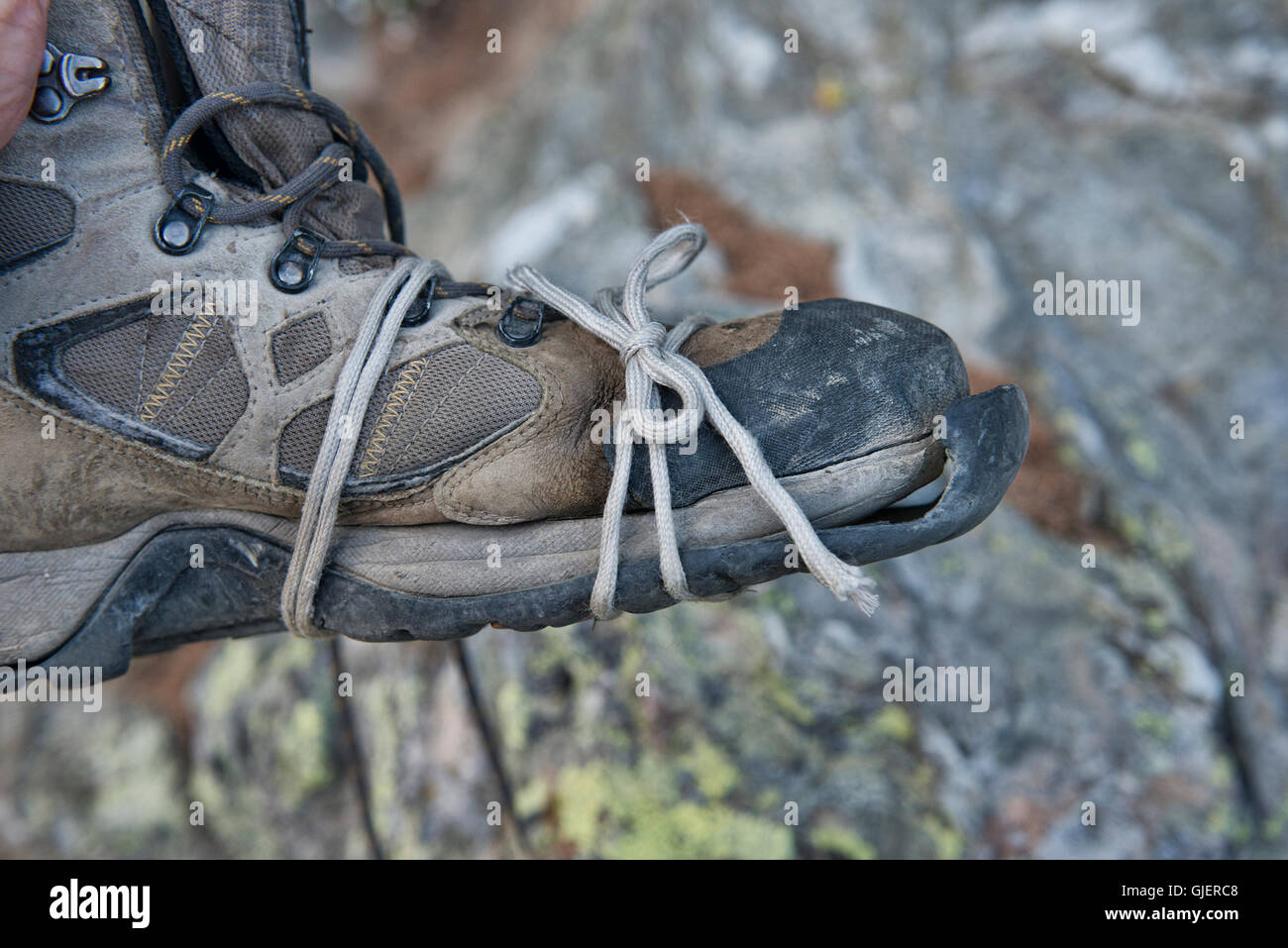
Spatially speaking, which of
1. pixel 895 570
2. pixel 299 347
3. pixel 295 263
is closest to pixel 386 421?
pixel 299 347

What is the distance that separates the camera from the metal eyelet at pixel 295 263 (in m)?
1.27

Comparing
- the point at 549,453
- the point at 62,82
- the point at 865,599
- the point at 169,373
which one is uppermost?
the point at 62,82

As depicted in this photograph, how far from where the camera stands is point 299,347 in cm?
127

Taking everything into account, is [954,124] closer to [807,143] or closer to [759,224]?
[807,143]

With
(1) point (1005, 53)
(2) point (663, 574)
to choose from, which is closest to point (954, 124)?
(1) point (1005, 53)

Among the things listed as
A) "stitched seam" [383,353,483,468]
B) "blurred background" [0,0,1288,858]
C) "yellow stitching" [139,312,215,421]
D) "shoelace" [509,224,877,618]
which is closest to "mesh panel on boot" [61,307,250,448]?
"yellow stitching" [139,312,215,421]

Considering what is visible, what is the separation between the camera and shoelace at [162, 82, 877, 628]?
1.17 m

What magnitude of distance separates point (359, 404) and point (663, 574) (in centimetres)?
48

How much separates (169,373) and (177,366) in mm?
15

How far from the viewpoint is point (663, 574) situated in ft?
3.87

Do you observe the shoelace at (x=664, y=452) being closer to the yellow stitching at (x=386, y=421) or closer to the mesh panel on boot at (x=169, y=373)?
the yellow stitching at (x=386, y=421)

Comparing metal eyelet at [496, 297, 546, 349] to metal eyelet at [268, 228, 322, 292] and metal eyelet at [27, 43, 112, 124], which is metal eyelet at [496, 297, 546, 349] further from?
metal eyelet at [27, 43, 112, 124]

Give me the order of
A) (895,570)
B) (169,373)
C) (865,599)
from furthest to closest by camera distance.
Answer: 1. (895,570)
2. (169,373)
3. (865,599)

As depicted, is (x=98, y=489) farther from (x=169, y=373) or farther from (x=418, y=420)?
(x=418, y=420)
